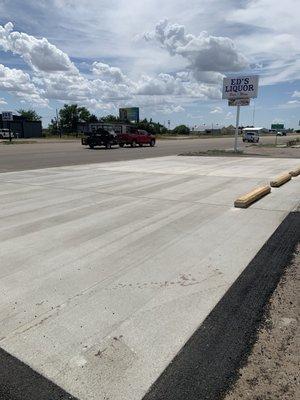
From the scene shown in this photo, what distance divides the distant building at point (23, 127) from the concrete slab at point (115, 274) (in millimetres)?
85622

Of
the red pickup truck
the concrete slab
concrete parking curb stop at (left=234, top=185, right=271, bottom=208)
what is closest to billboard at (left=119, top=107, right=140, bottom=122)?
the red pickup truck

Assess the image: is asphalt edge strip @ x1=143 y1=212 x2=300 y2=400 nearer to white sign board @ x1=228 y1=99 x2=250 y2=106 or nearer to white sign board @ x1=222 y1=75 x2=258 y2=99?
white sign board @ x1=228 y1=99 x2=250 y2=106

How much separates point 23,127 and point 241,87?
71.5 metres

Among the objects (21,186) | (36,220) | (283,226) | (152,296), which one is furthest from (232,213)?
(21,186)

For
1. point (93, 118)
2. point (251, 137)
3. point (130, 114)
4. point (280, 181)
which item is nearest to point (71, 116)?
point (93, 118)

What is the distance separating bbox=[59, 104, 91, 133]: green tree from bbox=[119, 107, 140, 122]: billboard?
604 inches

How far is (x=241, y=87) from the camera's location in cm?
3033

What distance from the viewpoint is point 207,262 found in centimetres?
516

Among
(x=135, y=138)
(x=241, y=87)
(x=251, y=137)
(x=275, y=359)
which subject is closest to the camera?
(x=275, y=359)

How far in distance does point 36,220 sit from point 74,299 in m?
3.47

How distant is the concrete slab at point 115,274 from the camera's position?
3105mm

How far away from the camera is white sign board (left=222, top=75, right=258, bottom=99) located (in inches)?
1180

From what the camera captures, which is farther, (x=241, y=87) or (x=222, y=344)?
(x=241, y=87)

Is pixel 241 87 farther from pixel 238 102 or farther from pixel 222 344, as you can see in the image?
pixel 222 344
